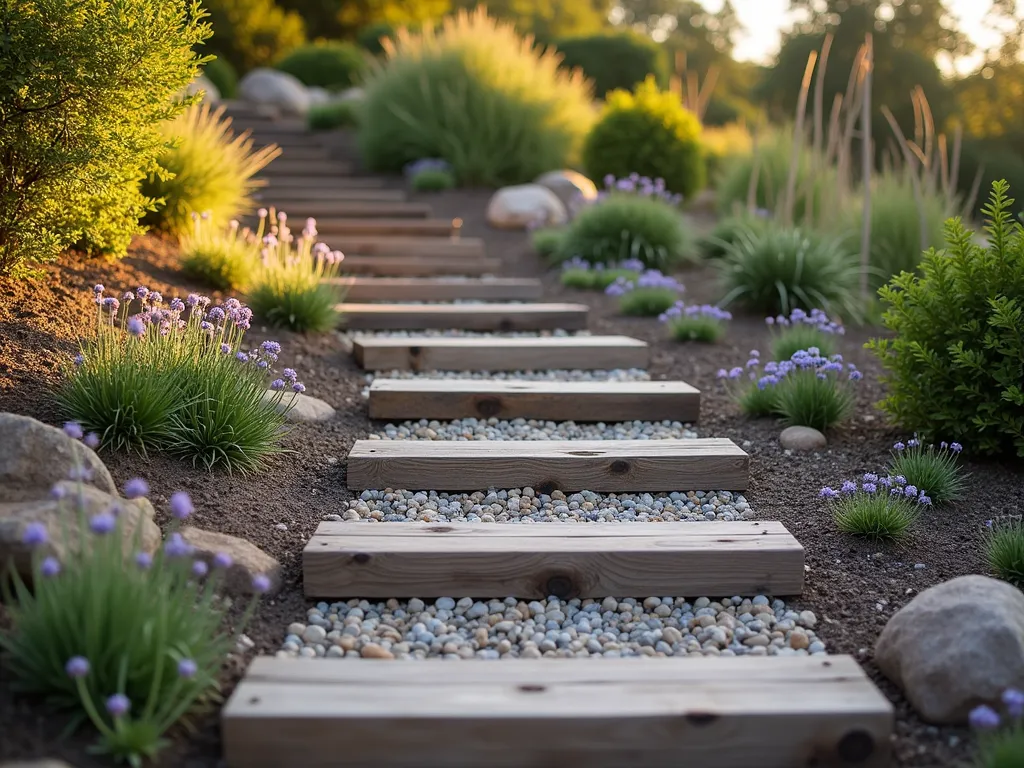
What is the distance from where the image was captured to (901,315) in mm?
3686

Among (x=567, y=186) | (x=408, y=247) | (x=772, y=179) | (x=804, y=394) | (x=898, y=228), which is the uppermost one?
(x=772, y=179)

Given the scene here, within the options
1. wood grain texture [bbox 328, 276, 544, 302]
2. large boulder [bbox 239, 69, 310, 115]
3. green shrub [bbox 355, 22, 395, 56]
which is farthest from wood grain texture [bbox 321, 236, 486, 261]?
green shrub [bbox 355, 22, 395, 56]

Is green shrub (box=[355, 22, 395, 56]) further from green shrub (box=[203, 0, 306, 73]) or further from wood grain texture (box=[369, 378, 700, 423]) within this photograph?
wood grain texture (box=[369, 378, 700, 423])

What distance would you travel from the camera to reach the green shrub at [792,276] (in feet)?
19.9

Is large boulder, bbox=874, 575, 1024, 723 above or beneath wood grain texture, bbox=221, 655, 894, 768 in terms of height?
above

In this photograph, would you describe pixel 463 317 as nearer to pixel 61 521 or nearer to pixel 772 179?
pixel 61 521

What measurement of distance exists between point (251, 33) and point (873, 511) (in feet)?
55.2

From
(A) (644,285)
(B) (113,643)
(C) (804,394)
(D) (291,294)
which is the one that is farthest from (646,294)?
(B) (113,643)

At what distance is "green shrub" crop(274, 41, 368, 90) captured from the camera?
15.7 metres

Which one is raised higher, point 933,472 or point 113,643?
point 933,472

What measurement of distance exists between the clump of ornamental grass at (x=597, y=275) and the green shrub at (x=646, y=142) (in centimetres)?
273

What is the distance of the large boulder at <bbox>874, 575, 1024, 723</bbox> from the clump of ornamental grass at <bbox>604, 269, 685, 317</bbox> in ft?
13.1

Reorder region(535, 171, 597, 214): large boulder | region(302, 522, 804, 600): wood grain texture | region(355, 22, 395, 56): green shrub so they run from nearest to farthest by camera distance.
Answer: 1. region(302, 522, 804, 600): wood grain texture
2. region(535, 171, 597, 214): large boulder
3. region(355, 22, 395, 56): green shrub

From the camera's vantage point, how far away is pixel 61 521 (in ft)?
6.66
